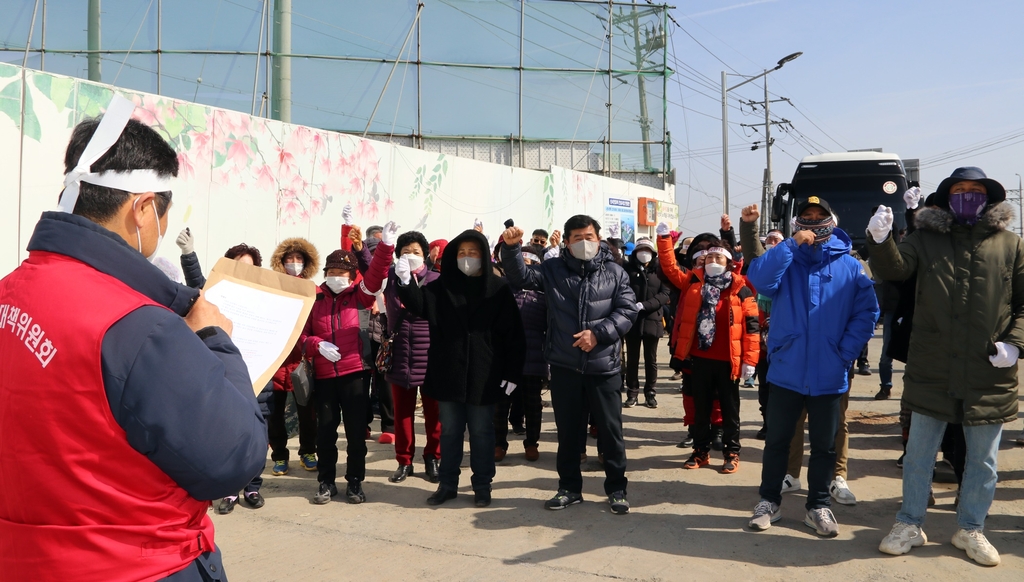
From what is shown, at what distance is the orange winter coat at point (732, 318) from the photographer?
20.6ft

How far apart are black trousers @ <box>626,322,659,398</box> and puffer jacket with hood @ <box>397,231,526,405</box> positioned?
3.52 m

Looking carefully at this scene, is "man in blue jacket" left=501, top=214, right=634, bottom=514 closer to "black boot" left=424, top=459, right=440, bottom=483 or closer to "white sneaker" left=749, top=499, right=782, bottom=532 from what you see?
"white sneaker" left=749, top=499, right=782, bottom=532

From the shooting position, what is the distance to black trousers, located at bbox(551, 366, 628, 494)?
538 cm

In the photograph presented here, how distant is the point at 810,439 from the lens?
4.82 meters

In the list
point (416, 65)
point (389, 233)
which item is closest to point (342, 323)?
point (389, 233)

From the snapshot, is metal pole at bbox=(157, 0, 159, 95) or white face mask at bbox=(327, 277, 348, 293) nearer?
white face mask at bbox=(327, 277, 348, 293)

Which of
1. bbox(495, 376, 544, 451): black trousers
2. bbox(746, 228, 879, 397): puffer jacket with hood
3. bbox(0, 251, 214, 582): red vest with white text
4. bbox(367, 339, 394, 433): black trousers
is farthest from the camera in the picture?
bbox(367, 339, 394, 433): black trousers

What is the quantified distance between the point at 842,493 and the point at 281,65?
12.9m

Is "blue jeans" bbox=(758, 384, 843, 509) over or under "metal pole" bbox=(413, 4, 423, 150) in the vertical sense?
under

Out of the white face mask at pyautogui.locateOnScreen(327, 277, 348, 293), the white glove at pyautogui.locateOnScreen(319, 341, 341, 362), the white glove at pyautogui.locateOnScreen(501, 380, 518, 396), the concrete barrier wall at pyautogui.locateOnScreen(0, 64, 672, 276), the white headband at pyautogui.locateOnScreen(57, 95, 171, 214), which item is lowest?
the white glove at pyautogui.locateOnScreen(501, 380, 518, 396)

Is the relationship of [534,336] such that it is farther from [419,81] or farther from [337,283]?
[419,81]

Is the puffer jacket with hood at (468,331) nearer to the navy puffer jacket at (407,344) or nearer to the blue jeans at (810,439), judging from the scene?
the navy puffer jacket at (407,344)

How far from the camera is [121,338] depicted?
58.8 inches

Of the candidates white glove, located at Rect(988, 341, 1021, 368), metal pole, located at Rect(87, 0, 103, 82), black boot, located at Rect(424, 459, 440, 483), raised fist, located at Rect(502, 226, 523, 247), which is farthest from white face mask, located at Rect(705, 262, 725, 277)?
metal pole, located at Rect(87, 0, 103, 82)
